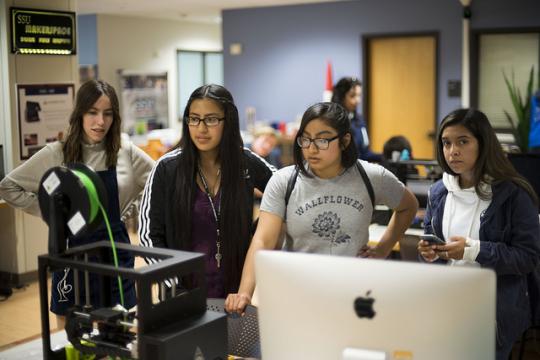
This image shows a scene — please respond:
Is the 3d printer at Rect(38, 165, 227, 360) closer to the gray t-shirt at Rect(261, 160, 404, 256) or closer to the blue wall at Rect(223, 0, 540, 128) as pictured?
the gray t-shirt at Rect(261, 160, 404, 256)

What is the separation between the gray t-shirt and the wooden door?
21.2ft

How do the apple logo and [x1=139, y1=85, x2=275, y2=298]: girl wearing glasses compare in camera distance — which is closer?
the apple logo

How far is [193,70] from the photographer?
13453 mm

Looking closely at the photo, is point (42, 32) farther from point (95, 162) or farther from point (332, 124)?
point (332, 124)

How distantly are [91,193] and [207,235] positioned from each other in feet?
2.78

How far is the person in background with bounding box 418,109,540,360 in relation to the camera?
227cm

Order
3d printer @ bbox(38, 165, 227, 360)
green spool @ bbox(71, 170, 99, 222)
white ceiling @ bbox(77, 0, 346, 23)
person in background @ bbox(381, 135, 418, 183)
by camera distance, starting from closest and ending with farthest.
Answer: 3d printer @ bbox(38, 165, 227, 360), green spool @ bbox(71, 170, 99, 222), person in background @ bbox(381, 135, 418, 183), white ceiling @ bbox(77, 0, 346, 23)

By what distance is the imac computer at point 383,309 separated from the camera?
141cm

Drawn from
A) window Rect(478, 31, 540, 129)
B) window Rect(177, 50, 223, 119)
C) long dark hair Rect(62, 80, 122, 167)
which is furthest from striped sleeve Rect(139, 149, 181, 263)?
window Rect(177, 50, 223, 119)

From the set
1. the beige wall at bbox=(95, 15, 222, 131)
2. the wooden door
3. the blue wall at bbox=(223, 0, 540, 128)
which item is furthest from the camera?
the beige wall at bbox=(95, 15, 222, 131)

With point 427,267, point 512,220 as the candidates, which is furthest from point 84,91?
point 427,267

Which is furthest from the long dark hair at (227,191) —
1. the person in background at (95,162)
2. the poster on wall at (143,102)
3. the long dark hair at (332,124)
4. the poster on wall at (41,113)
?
the poster on wall at (143,102)

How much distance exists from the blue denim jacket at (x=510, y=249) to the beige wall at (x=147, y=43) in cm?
952

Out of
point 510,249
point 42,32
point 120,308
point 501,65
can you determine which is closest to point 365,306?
point 120,308
